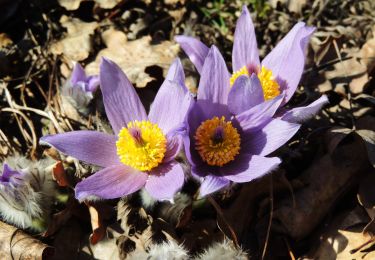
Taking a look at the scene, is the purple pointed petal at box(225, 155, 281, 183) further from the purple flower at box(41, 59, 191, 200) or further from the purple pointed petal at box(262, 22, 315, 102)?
the purple pointed petal at box(262, 22, 315, 102)

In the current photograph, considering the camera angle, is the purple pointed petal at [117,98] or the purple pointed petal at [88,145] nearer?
the purple pointed petal at [88,145]

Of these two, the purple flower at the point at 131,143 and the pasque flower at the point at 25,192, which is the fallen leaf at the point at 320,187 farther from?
the pasque flower at the point at 25,192

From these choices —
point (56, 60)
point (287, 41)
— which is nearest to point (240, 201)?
point (287, 41)

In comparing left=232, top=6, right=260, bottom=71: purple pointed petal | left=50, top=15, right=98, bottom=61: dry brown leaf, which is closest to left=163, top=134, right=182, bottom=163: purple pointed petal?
left=232, top=6, right=260, bottom=71: purple pointed petal

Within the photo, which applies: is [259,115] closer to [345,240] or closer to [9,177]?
[345,240]

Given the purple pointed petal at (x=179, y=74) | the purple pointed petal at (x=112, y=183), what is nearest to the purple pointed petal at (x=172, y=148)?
the purple pointed petal at (x=112, y=183)
